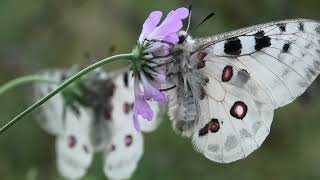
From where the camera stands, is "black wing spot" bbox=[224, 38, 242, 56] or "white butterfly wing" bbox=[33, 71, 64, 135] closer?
"black wing spot" bbox=[224, 38, 242, 56]

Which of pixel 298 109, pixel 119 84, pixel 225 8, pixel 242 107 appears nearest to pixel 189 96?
pixel 242 107

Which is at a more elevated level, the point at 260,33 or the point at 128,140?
the point at 260,33

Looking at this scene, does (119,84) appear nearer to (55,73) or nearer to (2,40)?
(55,73)

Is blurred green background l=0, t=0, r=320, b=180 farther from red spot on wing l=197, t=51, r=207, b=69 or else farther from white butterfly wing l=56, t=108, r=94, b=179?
red spot on wing l=197, t=51, r=207, b=69

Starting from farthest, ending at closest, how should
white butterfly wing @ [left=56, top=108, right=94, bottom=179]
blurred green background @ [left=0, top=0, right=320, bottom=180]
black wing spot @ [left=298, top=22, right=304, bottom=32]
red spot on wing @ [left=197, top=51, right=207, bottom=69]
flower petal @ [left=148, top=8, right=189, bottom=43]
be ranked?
blurred green background @ [left=0, top=0, right=320, bottom=180] < white butterfly wing @ [left=56, top=108, right=94, bottom=179] < red spot on wing @ [left=197, top=51, right=207, bottom=69] < black wing spot @ [left=298, top=22, right=304, bottom=32] < flower petal @ [left=148, top=8, right=189, bottom=43]

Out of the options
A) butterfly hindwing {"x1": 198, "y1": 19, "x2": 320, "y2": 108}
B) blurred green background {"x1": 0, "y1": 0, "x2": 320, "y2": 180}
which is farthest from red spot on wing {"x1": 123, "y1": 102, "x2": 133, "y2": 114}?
butterfly hindwing {"x1": 198, "y1": 19, "x2": 320, "y2": 108}

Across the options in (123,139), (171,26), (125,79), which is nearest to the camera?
(171,26)

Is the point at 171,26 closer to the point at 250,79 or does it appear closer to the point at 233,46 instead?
the point at 233,46

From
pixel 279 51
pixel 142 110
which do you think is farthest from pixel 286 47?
pixel 142 110

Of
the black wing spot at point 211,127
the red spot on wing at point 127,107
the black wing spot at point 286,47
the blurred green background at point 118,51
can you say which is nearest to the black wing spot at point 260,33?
the black wing spot at point 286,47
